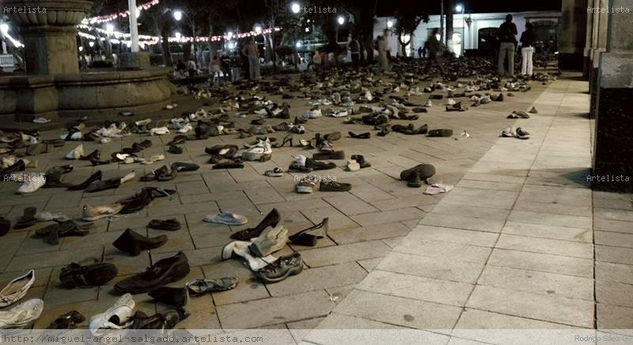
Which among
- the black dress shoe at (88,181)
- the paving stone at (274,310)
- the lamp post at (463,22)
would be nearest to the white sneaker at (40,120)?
the black dress shoe at (88,181)

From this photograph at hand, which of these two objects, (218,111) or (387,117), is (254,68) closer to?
(218,111)

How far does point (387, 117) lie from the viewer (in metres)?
9.04

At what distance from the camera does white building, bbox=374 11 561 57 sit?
47.7 meters

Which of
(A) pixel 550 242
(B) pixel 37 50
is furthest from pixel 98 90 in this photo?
(A) pixel 550 242

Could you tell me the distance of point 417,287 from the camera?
3.08m

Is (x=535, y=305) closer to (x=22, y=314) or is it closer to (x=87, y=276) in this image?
(x=87, y=276)

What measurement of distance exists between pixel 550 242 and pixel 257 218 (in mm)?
2083

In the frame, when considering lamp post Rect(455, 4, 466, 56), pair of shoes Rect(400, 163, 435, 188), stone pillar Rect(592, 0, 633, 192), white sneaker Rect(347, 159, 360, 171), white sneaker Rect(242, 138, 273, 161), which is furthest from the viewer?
lamp post Rect(455, 4, 466, 56)

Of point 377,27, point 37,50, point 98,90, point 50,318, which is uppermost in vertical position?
point 377,27

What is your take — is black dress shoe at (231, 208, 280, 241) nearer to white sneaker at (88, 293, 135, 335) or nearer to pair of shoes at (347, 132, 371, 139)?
white sneaker at (88, 293, 135, 335)

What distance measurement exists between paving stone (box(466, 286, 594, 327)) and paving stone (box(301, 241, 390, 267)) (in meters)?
0.78

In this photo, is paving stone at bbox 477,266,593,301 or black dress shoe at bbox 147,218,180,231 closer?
paving stone at bbox 477,266,593,301

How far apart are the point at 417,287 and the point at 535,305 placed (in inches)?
23.0

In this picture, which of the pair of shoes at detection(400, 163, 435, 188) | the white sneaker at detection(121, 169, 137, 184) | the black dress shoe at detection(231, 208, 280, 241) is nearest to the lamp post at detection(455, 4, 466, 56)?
the pair of shoes at detection(400, 163, 435, 188)
